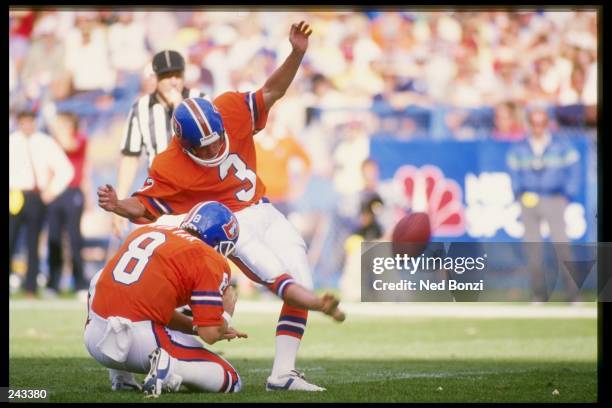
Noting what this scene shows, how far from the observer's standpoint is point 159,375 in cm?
645

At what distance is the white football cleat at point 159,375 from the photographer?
21.1ft

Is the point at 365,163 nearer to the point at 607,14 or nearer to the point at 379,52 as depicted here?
the point at 379,52

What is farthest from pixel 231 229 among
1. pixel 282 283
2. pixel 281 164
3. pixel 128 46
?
pixel 128 46

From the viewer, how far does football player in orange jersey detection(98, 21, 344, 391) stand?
6.96 m

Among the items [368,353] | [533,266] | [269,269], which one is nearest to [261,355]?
[368,353]

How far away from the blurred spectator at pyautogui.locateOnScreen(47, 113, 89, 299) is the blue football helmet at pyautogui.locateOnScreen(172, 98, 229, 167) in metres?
7.91

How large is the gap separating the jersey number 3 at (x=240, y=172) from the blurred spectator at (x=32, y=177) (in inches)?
296

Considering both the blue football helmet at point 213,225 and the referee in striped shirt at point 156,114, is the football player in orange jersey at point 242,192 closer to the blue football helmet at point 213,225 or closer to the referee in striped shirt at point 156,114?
the blue football helmet at point 213,225

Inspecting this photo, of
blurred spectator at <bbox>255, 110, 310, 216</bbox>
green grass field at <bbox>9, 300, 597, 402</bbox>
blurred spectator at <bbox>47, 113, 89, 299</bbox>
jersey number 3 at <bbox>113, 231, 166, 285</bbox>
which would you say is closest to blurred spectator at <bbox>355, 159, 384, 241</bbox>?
blurred spectator at <bbox>255, 110, 310, 216</bbox>

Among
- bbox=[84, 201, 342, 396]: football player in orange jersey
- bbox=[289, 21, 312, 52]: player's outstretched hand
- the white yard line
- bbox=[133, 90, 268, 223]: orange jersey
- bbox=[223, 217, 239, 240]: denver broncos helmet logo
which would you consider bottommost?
the white yard line

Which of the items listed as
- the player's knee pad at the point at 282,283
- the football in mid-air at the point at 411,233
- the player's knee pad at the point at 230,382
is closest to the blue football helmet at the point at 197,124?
the player's knee pad at the point at 282,283

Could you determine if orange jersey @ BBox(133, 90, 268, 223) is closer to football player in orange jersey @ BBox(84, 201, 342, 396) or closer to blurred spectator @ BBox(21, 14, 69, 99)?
football player in orange jersey @ BBox(84, 201, 342, 396)

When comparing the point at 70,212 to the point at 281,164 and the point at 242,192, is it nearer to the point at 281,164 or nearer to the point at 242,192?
the point at 281,164

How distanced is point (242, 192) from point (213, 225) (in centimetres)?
96
